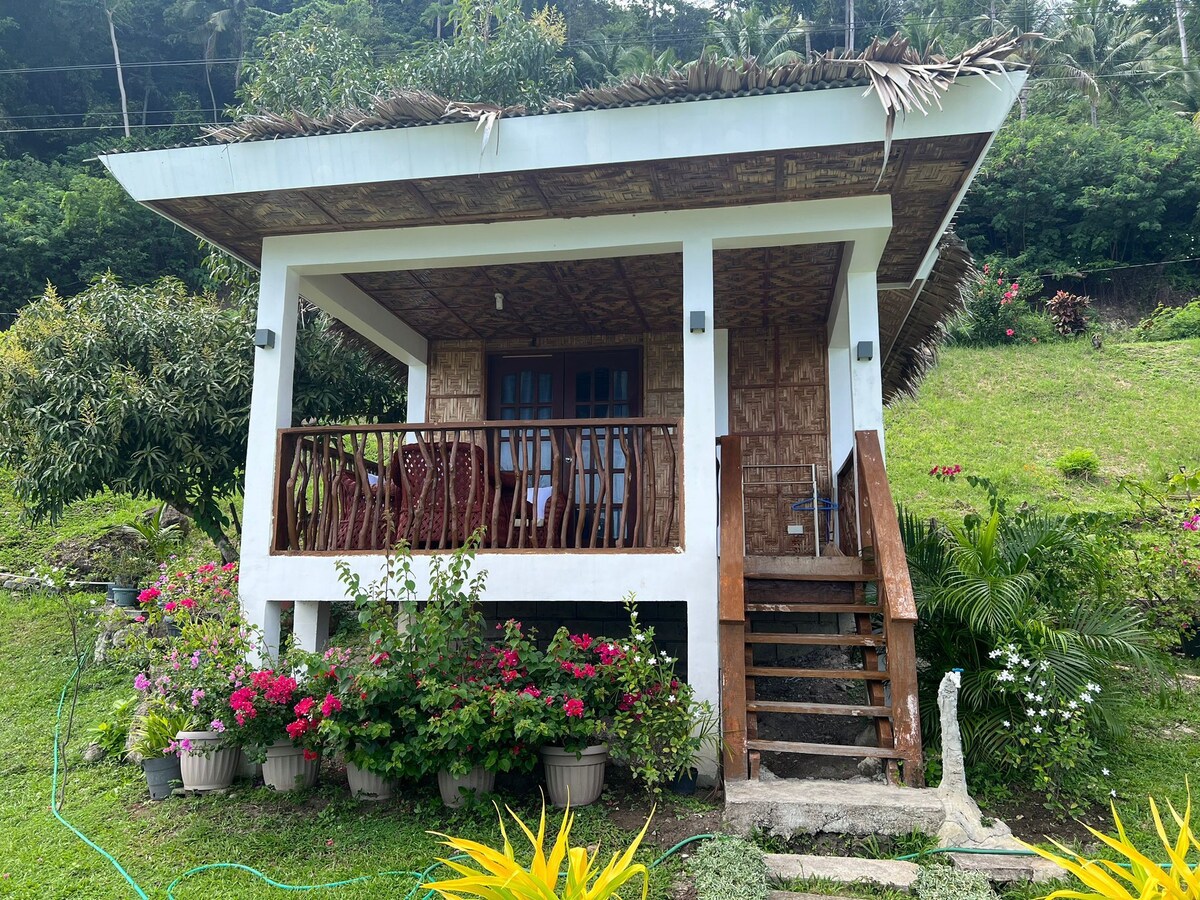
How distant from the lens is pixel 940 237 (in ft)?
18.6

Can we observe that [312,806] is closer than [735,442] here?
Yes

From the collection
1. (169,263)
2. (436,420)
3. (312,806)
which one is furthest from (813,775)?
(169,263)

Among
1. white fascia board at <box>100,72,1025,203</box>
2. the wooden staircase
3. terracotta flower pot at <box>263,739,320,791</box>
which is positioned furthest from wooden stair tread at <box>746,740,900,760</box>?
white fascia board at <box>100,72,1025,203</box>

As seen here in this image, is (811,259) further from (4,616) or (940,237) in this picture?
(4,616)

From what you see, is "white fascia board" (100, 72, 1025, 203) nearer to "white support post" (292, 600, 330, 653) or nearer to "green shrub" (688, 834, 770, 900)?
"white support post" (292, 600, 330, 653)

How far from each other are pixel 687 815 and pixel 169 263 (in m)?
21.9

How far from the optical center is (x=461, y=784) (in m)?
4.46

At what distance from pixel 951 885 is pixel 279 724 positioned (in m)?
3.34

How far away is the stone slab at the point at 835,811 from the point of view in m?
3.77

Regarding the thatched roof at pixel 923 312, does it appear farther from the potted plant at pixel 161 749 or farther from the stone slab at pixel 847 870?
the potted plant at pixel 161 749

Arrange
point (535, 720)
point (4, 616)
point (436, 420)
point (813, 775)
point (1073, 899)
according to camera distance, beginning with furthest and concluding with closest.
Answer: point (4, 616) < point (436, 420) < point (813, 775) < point (535, 720) < point (1073, 899)

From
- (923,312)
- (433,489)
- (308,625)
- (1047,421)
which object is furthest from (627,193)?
(1047,421)

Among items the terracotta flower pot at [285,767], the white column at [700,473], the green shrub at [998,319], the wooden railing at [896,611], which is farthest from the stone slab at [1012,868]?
the green shrub at [998,319]

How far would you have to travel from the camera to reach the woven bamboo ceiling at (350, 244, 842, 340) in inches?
241
